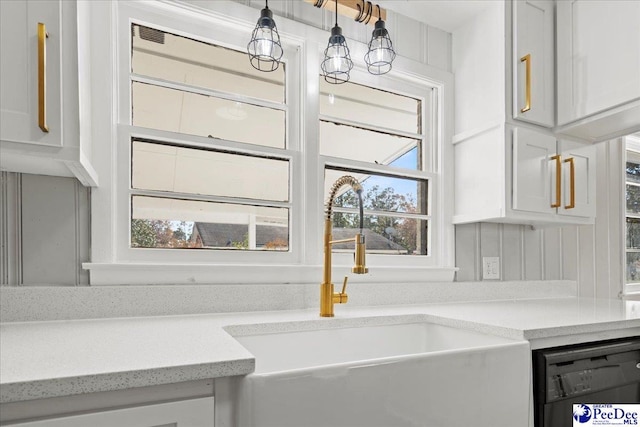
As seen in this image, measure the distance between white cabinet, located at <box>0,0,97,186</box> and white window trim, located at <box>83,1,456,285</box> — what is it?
408mm

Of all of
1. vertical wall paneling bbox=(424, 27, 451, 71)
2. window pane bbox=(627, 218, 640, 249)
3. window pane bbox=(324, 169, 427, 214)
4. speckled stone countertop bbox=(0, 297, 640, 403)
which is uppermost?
vertical wall paneling bbox=(424, 27, 451, 71)

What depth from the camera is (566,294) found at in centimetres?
243

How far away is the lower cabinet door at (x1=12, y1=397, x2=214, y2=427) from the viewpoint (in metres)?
0.75

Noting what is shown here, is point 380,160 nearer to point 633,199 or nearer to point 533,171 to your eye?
point 533,171

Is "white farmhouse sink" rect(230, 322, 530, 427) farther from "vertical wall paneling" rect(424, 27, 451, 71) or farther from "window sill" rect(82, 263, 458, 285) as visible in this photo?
"vertical wall paneling" rect(424, 27, 451, 71)

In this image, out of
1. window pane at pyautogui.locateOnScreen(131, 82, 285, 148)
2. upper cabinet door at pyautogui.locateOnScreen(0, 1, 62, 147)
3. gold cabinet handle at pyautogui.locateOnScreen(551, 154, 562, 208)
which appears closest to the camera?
upper cabinet door at pyautogui.locateOnScreen(0, 1, 62, 147)

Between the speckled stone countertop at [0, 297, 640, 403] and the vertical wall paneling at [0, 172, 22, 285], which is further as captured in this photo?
the vertical wall paneling at [0, 172, 22, 285]

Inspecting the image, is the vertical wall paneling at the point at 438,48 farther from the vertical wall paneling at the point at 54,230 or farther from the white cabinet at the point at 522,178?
the vertical wall paneling at the point at 54,230

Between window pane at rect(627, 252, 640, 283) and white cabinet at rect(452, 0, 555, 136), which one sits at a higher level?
white cabinet at rect(452, 0, 555, 136)

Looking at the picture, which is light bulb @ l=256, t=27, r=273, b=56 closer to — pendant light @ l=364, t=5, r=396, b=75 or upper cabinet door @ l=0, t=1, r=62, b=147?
pendant light @ l=364, t=5, r=396, b=75

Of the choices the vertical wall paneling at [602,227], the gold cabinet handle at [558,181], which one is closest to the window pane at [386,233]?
the gold cabinet handle at [558,181]

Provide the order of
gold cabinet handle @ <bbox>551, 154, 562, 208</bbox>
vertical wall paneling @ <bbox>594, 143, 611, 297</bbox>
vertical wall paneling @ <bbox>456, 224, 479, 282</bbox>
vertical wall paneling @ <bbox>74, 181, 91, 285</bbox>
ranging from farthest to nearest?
vertical wall paneling @ <bbox>594, 143, 611, 297</bbox>, vertical wall paneling @ <bbox>456, 224, 479, 282</bbox>, gold cabinet handle @ <bbox>551, 154, 562, 208</bbox>, vertical wall paneling @ <bbox>74, 181, 91, 285</bbox>

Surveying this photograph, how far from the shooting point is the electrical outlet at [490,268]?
2176 millimetres

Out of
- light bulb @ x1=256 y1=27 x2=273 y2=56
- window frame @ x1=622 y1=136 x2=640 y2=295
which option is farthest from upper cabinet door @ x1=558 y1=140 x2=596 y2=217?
light bulb @ x1=256 y1=27 x2=273 y2=56
